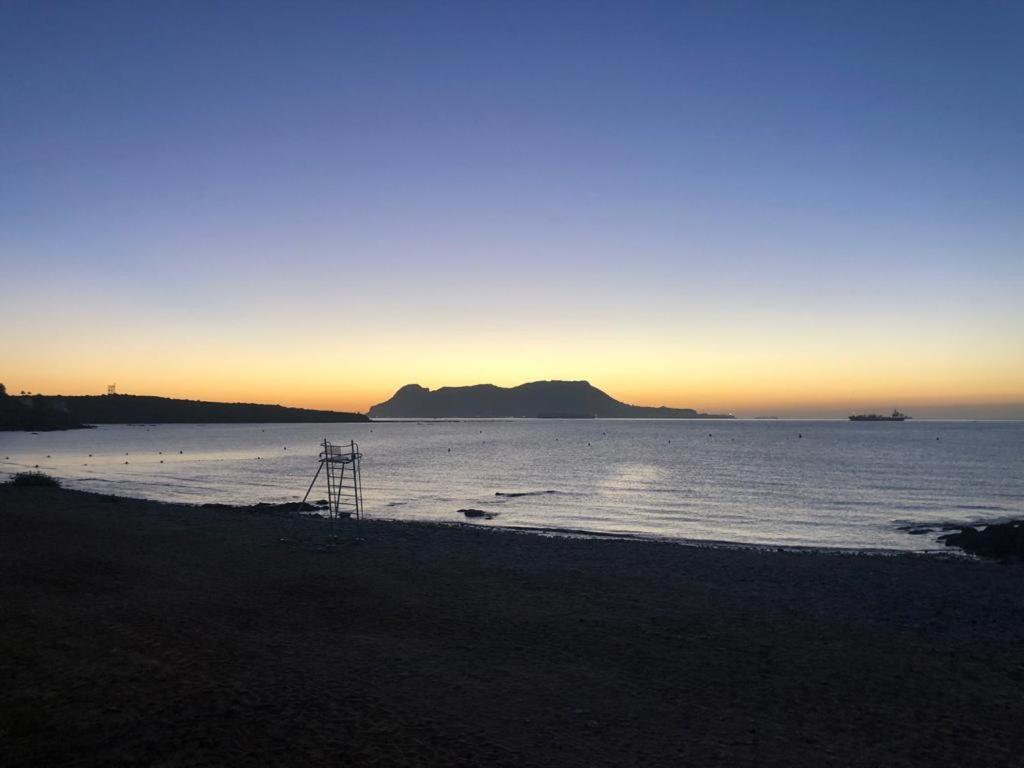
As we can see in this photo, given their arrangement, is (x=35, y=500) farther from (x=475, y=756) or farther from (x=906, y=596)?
(x=906, y=596)

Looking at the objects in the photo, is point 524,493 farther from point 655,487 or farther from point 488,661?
point 488,661

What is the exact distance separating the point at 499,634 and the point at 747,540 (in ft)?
59.4

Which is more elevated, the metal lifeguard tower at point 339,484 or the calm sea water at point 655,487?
the metal lifeguard tower at point 339,484

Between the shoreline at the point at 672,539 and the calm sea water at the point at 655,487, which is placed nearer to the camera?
the shoreline at the point at 672,539

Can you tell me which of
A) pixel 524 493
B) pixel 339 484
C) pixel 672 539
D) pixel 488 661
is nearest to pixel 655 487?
pixel 524 493

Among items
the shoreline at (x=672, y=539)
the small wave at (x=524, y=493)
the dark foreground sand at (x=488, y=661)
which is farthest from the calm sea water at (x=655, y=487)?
the dark foreground sand at (x=488, y=661)

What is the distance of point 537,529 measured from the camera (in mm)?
29906

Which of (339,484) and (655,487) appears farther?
(655,487)

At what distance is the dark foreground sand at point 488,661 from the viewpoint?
7961 millimetres

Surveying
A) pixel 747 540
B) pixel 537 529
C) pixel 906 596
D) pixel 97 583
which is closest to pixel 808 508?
pixel 747 540

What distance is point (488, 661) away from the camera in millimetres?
10961

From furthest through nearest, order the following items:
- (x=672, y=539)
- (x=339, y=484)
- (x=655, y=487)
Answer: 1. (x=655, y=487)
2. (x=339, y=484)
3. (x=672, y=539)

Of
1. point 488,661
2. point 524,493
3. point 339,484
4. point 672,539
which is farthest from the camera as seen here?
point 524,493

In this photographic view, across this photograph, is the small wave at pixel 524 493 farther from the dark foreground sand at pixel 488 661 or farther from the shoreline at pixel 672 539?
the dark foreground sand at pixel 488 661
